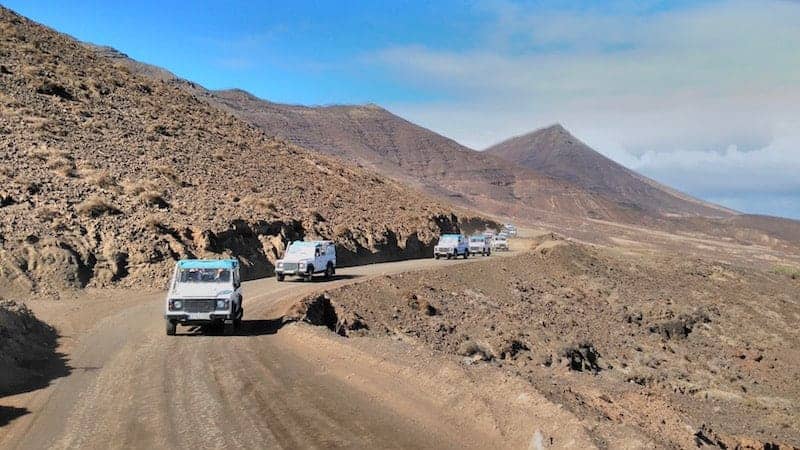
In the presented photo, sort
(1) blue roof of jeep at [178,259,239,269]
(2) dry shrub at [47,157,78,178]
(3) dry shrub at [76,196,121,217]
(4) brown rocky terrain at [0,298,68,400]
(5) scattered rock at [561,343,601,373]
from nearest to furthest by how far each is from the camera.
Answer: (4) brown rocky terrain at [0,298,68,400] → (1) blue roof of jeep at [178,259,239,269] → (5) scattered rock at [561,343,601,373] → (3) dry shrub at [76,196,121,217] → (2) dry shrub at [47,157,78,178]

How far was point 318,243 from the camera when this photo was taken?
108ft

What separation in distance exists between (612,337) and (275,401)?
2369 centimetres

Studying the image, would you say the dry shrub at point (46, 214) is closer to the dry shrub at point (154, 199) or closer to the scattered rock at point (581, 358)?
the dry shrub at point (154, 199)

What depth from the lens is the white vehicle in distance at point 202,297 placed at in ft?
55.2

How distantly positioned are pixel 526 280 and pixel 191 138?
28.4 meters

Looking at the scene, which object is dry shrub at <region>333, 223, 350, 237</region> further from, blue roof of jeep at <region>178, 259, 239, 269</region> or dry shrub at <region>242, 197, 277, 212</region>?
blue roof of jeep at <region>178, 259, 239, 269</region>

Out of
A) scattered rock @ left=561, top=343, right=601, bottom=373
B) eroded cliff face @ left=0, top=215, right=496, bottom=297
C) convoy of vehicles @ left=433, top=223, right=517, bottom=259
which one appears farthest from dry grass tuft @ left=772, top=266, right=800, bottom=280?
scattered rock @ left=561, top=343, right=601, bottom=373

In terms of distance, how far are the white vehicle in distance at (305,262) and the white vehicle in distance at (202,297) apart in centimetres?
1309

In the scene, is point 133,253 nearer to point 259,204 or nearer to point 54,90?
point 259,204

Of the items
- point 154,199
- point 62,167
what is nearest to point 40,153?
point 62,167

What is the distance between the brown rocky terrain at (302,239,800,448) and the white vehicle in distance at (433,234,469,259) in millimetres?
6504

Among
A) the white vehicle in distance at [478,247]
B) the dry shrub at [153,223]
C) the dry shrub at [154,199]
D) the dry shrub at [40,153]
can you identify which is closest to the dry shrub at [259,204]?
the dry shrub at [154,199]

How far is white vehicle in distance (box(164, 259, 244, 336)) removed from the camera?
1681cm

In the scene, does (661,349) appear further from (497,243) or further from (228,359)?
(497,243)
